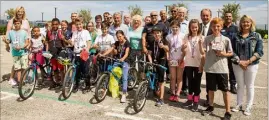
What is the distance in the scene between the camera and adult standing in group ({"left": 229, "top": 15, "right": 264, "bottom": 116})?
472 centimetres

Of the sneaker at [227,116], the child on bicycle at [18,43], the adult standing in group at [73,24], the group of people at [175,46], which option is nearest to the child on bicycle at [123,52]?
the group of people at [175,46]

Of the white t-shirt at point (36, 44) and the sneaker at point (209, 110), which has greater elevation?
the white t-shirt at point (36, 44)

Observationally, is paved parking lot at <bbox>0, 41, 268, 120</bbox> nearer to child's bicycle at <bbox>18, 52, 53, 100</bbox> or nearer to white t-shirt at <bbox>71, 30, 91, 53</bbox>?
child's bicycle at <bbox>18, 52, 53, 100</bbox>

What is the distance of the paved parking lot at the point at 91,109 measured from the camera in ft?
16.1

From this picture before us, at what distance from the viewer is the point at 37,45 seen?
653cm

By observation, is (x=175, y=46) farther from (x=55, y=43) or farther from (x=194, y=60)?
(x=55, y=43)

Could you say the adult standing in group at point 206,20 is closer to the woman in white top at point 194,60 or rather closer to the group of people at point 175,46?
the group of people at point 175,46

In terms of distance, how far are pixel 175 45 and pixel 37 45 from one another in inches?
139

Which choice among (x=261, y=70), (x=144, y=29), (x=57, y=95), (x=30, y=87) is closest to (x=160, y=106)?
(x=144, y=29)

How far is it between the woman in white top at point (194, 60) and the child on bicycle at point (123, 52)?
1.36m

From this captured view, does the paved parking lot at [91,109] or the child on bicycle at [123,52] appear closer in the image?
the paved parking lot at [91,109]

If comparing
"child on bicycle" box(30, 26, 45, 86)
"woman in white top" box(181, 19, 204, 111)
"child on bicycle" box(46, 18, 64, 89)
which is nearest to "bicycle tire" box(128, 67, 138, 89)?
"woman in white top" box(181, 19, 204, 111)

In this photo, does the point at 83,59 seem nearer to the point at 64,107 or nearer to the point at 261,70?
the point at 64,107

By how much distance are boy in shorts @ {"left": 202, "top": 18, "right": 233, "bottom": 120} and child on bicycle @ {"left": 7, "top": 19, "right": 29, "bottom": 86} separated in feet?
15.0
